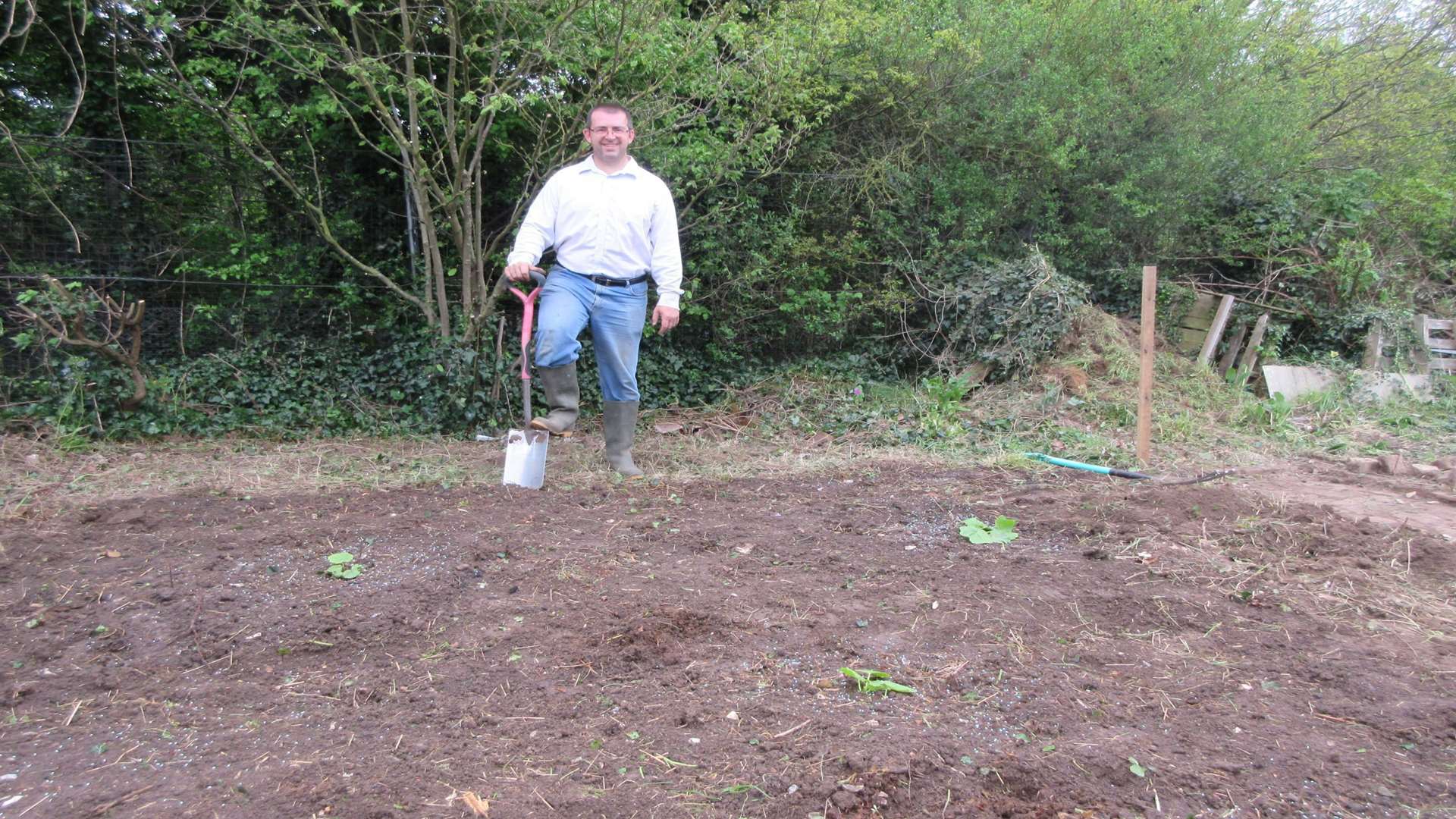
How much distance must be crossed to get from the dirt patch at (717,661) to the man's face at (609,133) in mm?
1749

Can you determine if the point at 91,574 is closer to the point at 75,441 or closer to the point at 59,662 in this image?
the point at 59,662

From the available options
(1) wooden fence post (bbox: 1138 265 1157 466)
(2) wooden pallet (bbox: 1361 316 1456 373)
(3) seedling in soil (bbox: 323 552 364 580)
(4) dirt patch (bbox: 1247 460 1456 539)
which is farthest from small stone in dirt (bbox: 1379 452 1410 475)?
(3) seedling in soil (bbox: 323 552 364 580)

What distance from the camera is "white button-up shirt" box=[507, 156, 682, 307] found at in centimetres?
449

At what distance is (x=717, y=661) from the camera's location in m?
2.57

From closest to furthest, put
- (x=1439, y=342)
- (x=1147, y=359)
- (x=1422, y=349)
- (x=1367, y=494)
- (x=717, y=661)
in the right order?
1. (x=717, y=661)
2. (x=1367, y=494)
3. (x=1147, y=359)
4. (x=1422, y=349)
5. (x=1439, y=342)

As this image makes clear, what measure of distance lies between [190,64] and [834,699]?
537 cm

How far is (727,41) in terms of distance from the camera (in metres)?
5.90

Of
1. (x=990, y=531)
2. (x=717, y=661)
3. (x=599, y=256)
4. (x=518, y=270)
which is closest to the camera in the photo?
(x=717, y=661)

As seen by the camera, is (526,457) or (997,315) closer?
(526,457)

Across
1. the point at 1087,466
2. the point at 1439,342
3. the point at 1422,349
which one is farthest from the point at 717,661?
the point at 1439,342

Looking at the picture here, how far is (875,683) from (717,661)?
17.7 inches

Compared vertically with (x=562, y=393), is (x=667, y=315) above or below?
above

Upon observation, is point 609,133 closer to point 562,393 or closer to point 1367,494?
point 562,393

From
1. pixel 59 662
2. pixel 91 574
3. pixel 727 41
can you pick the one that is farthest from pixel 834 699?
pixel 727 41
